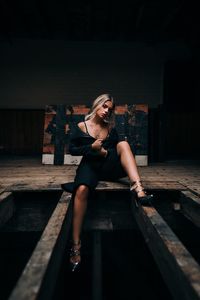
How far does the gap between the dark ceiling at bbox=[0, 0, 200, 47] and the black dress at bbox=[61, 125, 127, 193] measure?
360 cm

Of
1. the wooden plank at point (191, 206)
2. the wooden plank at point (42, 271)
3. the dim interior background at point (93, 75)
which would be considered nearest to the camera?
the wooden plank at point (42, 271)

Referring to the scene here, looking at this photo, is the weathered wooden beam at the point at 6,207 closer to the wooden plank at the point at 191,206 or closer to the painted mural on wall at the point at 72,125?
the wooden plank at the point at 191,206

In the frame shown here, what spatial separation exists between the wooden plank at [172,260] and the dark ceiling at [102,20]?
15.2ft

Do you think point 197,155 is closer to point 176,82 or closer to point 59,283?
point 176,82

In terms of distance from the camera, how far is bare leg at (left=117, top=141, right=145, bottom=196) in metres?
2.79

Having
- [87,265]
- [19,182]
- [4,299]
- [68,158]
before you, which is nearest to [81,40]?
[68,158]

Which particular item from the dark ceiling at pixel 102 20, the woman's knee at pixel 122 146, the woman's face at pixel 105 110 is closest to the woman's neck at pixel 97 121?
the woman's face at pixel 105 110

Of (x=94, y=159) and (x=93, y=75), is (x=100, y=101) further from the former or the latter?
(x=93, y=75)

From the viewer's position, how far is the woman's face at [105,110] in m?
3.07

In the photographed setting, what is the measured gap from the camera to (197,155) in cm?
748

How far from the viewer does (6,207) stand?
2881 mm

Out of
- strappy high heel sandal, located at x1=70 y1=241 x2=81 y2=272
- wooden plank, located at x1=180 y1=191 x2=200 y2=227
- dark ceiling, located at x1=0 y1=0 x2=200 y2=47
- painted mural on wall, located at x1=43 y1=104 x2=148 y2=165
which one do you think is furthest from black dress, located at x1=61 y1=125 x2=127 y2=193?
dark ceiling, located at x1=0 y1=0 x2=200 y2=47

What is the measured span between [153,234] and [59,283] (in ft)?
4.95

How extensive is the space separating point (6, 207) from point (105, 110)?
1375 millimetres
